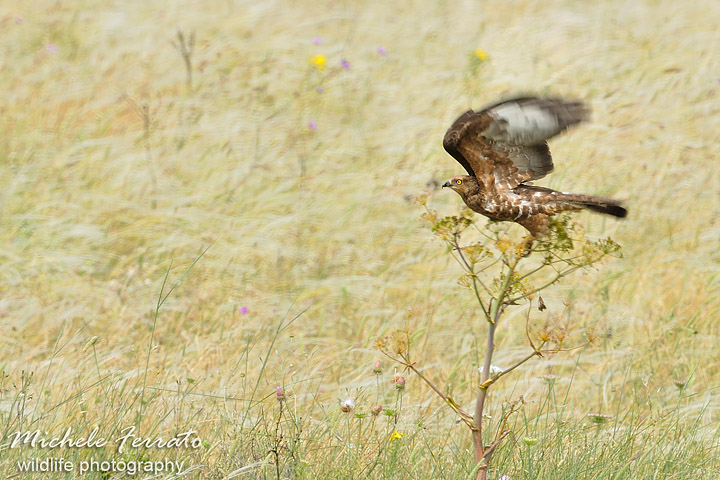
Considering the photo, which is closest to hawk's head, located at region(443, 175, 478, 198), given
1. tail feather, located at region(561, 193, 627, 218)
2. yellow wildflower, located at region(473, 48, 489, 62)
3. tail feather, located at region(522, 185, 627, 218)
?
tail feather, located at region(522, 185, 627, 218)

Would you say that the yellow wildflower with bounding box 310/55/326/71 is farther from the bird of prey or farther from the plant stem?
the plant stem

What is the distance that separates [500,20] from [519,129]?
Result: 21.6ft

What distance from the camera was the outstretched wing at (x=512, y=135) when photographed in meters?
2.72

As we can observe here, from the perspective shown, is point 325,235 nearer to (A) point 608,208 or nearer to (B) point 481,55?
(B) point 481,55

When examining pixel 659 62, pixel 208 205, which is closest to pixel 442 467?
pixel 208 205

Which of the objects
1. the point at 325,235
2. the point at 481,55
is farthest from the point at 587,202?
the point at 481,55

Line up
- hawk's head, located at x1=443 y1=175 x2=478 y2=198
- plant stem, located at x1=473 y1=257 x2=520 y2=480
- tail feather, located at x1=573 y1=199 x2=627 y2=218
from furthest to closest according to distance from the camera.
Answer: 1. hawk's head, located at x1=443 y1=175 x2=478 y2=198
2. tail feather, located at x1=573 y1=199 x2=627 y2=218
3. plant stem, located at x1=473 y1=257 x2=520 y2=480

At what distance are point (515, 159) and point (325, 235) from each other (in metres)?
2.72

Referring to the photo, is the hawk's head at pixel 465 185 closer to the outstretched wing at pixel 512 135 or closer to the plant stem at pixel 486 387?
the outstretched wing at pixel 512 135

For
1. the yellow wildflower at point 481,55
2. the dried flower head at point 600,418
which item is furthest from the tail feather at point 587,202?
the yellow wildflower at point 481,55

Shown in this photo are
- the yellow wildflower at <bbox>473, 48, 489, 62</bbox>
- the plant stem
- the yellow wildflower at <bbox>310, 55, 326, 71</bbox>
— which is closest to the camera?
the plant stem

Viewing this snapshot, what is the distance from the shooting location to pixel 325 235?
18.4 feet

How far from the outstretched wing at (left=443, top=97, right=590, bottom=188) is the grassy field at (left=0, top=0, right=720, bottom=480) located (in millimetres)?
631

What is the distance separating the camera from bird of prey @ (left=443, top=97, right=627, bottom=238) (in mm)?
2760
